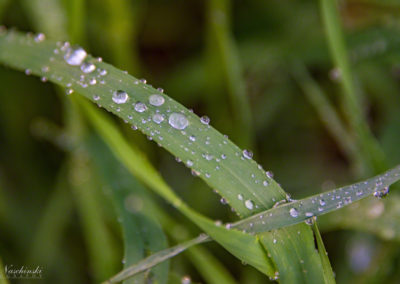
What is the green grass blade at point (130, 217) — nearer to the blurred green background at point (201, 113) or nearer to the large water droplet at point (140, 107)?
the blurred green background at point (201, 113)

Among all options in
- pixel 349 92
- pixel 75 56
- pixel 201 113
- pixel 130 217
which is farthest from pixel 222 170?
pixel 201 113

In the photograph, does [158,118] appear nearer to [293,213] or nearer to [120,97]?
[120,97]

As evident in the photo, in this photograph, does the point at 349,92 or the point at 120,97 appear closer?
the point at 120,97

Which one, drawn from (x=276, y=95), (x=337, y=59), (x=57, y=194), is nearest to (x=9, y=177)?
(x=57, y=194)

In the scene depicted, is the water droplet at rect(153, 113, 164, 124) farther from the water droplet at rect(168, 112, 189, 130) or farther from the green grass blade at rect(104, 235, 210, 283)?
the green grass blade at rect(104, 235, 210, 283)

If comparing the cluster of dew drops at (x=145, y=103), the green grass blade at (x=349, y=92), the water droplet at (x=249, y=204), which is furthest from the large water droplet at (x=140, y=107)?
the green grass blade at (x=349, y=92)
